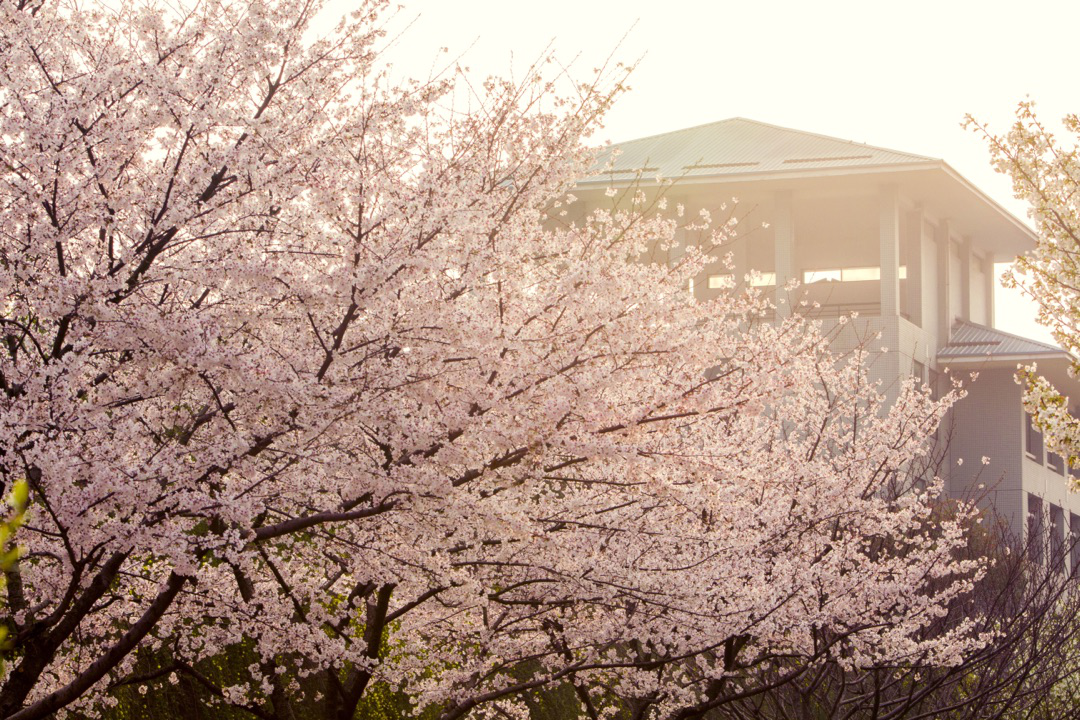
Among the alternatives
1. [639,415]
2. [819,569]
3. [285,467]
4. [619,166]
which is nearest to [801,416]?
[819,569]

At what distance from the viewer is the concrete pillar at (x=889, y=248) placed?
91.9 feet

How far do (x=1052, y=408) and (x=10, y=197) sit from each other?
24.4 feet

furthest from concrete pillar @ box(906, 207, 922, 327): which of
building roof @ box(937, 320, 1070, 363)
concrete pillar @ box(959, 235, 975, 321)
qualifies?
concrete pillar @ box(959, 235, 975, 321)

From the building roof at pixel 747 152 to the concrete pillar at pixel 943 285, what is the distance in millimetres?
4539

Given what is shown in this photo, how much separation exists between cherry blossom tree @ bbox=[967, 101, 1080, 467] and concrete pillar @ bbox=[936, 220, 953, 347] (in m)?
23.7

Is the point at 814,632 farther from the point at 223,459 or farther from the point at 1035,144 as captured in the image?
the point at 223,459

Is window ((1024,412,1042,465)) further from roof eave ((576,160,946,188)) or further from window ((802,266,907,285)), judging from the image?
roof eave ((576,160,946,188))

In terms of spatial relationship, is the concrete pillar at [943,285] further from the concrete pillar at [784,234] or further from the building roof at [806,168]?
the concrete pillar at [784,234]

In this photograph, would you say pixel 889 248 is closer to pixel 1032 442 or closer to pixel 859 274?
pixel 859 274

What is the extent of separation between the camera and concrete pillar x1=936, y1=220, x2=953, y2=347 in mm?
32406

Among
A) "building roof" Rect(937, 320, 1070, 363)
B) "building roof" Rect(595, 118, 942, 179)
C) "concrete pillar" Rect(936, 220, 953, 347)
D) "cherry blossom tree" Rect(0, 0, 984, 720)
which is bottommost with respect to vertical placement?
"cherry blossom tree" Rect(0, 0, 984, 720)

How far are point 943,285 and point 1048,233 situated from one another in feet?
79.2

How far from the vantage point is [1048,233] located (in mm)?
9438

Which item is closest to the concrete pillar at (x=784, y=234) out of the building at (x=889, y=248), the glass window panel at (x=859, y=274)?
the building at (x=889, y=248)
